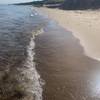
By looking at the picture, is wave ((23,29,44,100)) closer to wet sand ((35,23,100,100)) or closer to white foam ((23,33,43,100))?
white foam ((23,33,43,100))

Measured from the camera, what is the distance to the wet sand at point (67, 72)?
9359 mm

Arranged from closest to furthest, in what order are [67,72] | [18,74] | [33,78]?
[33,78] → [18,74] → [67,72]

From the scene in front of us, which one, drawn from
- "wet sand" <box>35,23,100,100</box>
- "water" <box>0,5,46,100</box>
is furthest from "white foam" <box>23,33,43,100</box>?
"wet sand" <box>35,23,100,100</box>

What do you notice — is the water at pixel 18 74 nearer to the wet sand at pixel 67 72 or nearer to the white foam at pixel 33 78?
the white foam at pixel 33 78

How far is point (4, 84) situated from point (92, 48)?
7.57 m

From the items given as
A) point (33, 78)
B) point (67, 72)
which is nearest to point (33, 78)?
point (33, 78)

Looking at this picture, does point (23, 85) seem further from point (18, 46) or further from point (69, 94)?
point (18, 46)

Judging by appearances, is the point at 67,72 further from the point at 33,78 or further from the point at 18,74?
the point at 18,74

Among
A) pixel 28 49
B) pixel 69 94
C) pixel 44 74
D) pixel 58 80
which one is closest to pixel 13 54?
pixel 28 49

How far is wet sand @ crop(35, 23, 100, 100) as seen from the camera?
936cm

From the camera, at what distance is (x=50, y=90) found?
970 cm

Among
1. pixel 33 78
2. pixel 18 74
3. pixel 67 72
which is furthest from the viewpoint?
pixel 67 72

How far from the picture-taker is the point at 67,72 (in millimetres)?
11758

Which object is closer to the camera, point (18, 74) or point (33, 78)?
point (33, 78)
